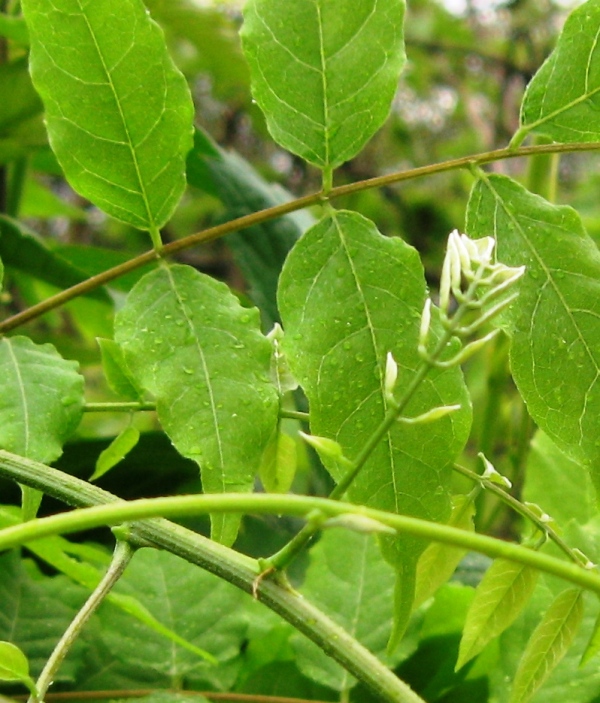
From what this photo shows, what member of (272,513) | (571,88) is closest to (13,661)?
(272,513)

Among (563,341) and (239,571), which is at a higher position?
(563,341)

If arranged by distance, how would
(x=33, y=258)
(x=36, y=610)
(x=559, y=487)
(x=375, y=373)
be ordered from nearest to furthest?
1. (x=375, y=373)
2. (x=36, y=610)
3. (x=559, y=487)
4. (x=33, y=258)

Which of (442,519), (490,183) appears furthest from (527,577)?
(490,183)

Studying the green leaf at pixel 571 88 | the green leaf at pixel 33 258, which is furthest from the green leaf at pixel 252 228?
the green leaf at pixel 571 88

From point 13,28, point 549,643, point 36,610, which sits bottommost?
point 36,610

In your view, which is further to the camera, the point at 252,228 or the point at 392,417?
the point at 252,228

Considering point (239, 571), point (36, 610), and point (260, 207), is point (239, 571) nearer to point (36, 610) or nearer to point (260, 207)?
point (36, 610)

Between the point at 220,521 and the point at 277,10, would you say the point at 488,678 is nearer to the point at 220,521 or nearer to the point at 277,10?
the point at 220,521

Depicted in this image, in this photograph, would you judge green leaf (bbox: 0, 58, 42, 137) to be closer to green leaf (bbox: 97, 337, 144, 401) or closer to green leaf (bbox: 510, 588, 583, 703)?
green leaf (bbox: 97, 337, 144, 401)

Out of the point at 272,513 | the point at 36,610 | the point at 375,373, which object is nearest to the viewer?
the point at 272,513

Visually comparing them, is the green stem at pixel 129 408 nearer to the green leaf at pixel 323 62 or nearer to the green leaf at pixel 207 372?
the green leaf at pixel 207 372
